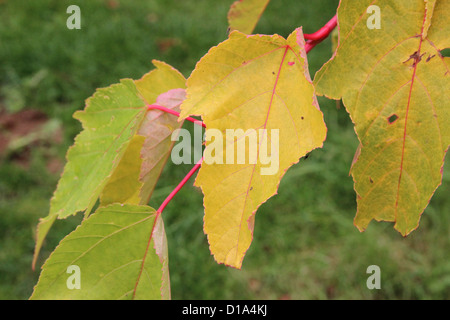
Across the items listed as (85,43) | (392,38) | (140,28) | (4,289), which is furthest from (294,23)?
(392,38)

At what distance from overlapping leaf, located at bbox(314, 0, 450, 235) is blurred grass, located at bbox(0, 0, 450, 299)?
136 centimetres

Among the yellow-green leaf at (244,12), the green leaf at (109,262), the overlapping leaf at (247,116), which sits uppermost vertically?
the yellow-green leaf at (244,12)

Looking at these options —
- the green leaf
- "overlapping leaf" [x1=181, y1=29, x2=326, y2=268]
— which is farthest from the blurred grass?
"overlapping leaf" [x1=181, y1=29, x2=326, y2=268]

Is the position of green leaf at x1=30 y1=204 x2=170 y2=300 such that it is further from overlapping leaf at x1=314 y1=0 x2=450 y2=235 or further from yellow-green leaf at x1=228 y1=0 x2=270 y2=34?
yellow-green leaf at x1=228 y1=0 x2=270 y2=34

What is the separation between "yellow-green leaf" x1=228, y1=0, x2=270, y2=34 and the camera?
84 cm

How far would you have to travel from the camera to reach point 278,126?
517mm

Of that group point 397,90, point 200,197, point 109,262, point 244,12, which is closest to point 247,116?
point 397,90

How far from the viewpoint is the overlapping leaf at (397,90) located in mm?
496

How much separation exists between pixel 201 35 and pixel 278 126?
2520 mm

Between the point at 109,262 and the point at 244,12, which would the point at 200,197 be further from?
the point at 109,262

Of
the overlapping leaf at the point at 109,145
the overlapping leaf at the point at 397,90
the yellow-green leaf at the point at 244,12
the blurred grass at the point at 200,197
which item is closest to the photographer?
the overlapping leaf at the point at 397,90

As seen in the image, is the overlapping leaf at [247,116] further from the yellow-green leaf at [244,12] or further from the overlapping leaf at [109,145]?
the yellow-green leaf at [244,12]

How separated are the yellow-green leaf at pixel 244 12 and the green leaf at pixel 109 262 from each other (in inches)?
16.4

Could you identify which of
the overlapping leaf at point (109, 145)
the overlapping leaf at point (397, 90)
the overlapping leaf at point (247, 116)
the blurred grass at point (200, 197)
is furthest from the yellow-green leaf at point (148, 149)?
the blurred grass at point (200, 197)
